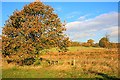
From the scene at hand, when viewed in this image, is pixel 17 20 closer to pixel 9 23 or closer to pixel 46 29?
pixel 9 23

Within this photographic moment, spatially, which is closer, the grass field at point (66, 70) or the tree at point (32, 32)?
the grass field at point (66, 70)

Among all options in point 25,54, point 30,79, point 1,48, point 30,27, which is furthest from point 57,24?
point 30,79

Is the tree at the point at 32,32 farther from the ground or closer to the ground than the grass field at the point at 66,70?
farther from the ground

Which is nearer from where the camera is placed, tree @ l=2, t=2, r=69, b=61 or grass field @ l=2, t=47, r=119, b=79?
grass field @ l=2, t=47, r=119, b=79

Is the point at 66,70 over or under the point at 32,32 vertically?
under

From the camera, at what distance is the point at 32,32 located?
33000 mm

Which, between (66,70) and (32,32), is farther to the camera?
(32,32)

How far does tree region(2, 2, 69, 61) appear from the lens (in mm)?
32906

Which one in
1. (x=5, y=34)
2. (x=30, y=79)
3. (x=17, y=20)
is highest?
(x=17, y=20)

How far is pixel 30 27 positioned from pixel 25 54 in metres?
4.10

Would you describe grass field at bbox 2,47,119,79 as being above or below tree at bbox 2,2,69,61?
below

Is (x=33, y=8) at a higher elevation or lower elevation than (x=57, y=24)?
higher

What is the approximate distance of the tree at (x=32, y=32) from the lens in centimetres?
3291

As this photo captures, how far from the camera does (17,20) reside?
3459 centimetres
